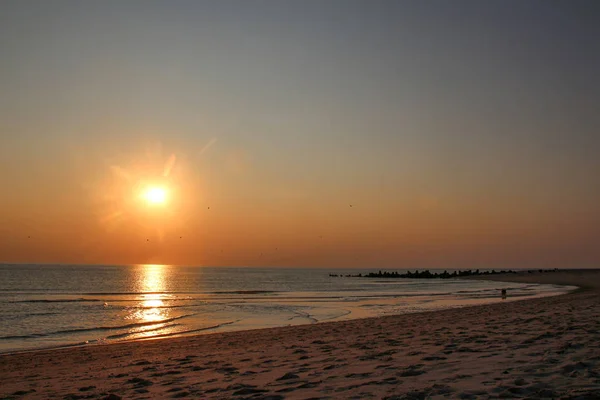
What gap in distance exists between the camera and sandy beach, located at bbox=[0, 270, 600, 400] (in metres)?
6.64

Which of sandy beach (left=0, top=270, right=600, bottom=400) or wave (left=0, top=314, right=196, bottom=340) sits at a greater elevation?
sandy beach (left=0, top=270, right=600, bottom=400)

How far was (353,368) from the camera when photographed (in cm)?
856

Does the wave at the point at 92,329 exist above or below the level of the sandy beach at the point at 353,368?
below

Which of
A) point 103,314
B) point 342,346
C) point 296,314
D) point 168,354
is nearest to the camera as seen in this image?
point 342,346

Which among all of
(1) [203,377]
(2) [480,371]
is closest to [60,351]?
(1) [203,377]

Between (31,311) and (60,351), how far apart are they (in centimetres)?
1936

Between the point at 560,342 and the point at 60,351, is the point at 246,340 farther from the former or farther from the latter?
the point at 560,342

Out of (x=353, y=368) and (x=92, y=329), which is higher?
(x=353, y=368)

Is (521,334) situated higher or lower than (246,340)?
higher

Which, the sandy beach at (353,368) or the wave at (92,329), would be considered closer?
the sandy beach at (353,368)

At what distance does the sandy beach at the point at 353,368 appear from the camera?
664 cm

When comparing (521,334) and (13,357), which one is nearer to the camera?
(521,334)

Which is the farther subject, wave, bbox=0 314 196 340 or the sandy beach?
wave, bbox=0 314 196 340

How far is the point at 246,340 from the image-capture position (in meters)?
16.4
